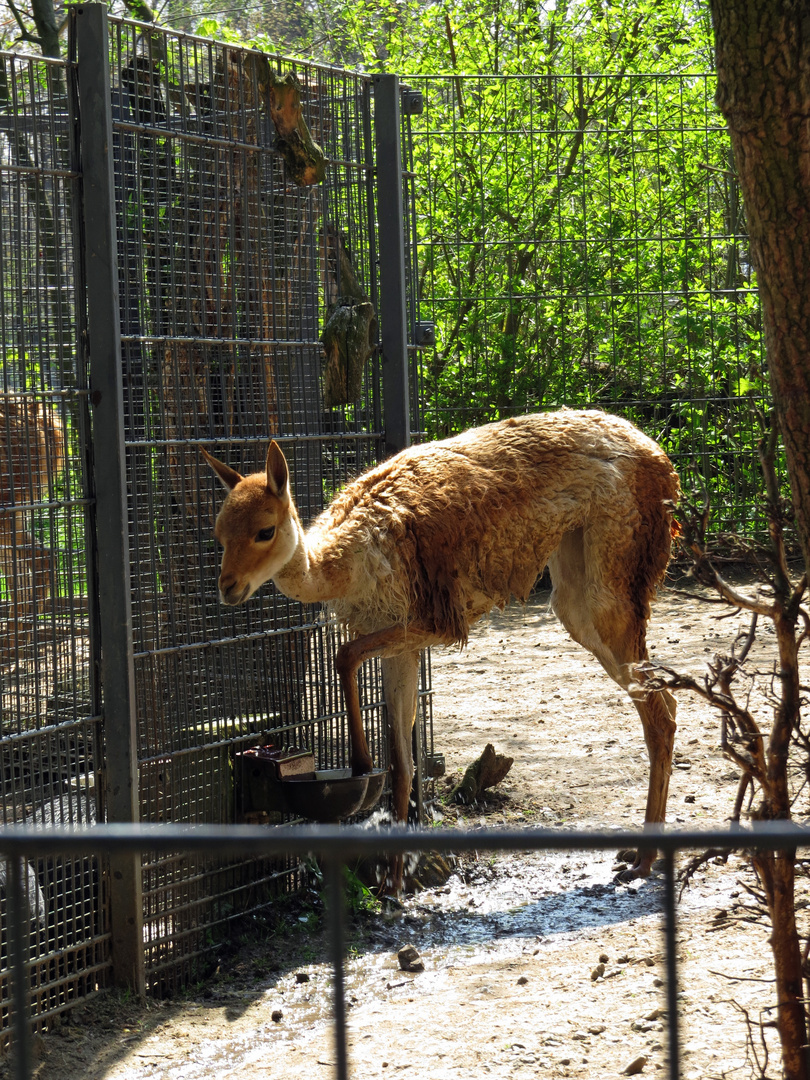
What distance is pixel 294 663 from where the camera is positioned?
5453 millimetres

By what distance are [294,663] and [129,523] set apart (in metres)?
1.22

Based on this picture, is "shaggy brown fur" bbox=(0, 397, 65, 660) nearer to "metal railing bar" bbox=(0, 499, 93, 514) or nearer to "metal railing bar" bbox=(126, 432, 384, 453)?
"metal railing bar" bbox=(0, 499, 93, 514)

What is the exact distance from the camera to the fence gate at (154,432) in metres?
4.28

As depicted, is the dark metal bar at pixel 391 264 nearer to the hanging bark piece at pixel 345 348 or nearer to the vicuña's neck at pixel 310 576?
the hanging bark piece at pixel 345 348

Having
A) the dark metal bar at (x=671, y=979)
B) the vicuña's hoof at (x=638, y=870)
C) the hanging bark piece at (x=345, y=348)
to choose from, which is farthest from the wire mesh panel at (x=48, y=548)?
the dark metal bar at (x=671, y=979)

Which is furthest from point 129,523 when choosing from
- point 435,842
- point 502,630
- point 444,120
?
point 444,120

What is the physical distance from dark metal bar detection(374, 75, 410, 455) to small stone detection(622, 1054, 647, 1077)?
10.5 ft

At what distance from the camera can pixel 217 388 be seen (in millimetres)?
5043

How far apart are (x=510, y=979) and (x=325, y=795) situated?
1097 mm

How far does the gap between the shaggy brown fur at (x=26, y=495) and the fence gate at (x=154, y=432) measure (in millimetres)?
18

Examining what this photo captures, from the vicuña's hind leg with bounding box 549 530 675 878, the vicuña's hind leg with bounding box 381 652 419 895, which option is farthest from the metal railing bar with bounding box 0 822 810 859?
the vicuña's hind leg with bounding box 549 530 675 878

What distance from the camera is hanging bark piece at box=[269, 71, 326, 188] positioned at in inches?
203

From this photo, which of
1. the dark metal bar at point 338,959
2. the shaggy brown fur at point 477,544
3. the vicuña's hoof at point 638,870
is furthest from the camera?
the vicuña's hoof at point 638,870

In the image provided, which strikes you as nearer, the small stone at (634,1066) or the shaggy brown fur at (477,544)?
the small stone at (634,1066)
